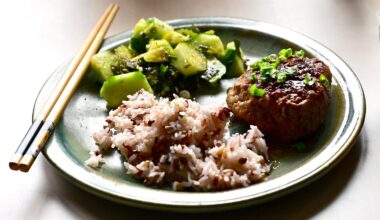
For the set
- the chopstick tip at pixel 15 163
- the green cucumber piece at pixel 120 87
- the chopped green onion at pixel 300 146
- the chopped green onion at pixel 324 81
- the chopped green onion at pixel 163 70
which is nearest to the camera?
the chopstick tip at pixel 15 163

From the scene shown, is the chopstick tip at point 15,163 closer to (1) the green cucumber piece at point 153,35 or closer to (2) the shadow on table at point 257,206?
(2) the shadow on table at point 257,206

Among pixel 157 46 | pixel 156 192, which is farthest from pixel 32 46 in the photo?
pixel 156 192

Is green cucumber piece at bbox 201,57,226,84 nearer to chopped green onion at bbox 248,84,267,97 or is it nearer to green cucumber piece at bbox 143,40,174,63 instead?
green cucumber piece at bbox 143,40,174,63

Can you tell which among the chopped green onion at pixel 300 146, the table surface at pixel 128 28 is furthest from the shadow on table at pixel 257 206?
the chopped green onion at pixel 300 146

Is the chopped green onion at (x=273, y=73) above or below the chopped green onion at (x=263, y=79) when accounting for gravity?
above

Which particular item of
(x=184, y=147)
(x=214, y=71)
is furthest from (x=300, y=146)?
(x=214, y=71)

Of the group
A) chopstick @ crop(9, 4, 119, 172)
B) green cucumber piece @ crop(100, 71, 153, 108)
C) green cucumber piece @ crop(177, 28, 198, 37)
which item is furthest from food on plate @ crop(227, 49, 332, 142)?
chopstick @ crop(9, 4, 119, 172)

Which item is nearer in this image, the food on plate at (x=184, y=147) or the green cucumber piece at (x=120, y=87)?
the food on plate at (x=184, y=147)
